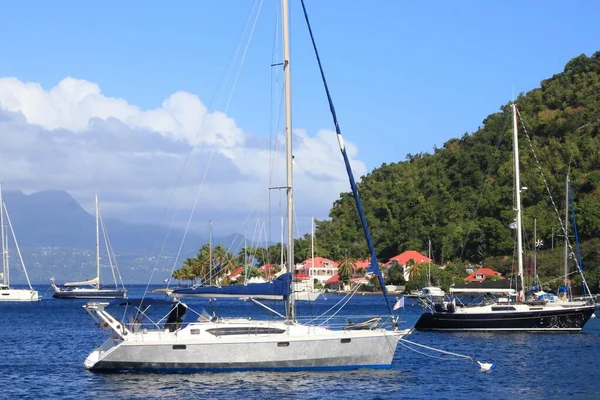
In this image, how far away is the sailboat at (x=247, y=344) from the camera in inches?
1464

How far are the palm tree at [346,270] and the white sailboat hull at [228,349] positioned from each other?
5299 inches

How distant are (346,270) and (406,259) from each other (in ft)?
49.9

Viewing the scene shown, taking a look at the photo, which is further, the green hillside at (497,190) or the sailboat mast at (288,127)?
the green hillside at (497,190)

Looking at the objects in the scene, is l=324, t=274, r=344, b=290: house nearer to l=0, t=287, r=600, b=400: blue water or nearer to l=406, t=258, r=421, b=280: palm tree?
l=406, t=258, r=421, b=280: palm tree

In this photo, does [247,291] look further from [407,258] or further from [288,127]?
[407,258]

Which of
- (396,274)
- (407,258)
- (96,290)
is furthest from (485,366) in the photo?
(407,258)

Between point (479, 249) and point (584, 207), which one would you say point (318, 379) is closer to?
point (584, 207)

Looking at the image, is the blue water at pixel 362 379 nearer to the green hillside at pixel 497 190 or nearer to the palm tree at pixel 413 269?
the green hillside at pixel 497 190

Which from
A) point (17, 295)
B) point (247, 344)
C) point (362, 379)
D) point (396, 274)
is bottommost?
point (362, 379)

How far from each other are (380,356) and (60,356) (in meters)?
18.9

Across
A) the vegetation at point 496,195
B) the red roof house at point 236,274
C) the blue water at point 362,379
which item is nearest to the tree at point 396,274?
the vegetation at point 496,195

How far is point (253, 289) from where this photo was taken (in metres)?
38.8

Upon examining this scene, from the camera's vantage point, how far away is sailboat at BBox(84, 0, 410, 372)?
1464 inches

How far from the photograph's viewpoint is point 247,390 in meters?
34.7
